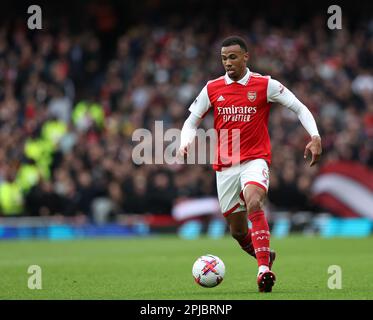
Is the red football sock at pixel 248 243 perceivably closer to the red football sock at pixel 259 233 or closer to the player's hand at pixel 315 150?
the red football sock at pixel 259 233

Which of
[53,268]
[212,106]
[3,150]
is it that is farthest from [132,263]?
[3,150]

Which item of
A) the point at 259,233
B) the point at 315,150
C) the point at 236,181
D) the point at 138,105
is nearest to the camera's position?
the point at 315,150

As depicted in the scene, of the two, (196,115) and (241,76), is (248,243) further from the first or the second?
(241,76)

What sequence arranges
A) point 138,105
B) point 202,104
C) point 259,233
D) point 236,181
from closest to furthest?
point 259,233 → point 236,181 → point 202,104 → point 138,105

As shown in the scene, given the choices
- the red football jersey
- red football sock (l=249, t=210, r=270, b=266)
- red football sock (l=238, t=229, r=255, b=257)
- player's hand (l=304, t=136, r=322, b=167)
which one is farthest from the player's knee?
red football sock (l=238, t=229, r=255, b=257)

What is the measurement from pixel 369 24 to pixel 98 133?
7755 mm

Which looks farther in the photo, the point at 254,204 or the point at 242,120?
the point at 242,120

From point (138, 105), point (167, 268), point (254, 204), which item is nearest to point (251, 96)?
point (254, 204)

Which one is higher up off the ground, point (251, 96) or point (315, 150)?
point (251, 96)

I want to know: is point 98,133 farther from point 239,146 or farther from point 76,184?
point 239,146

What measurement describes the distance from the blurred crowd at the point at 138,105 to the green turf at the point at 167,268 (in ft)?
7.04

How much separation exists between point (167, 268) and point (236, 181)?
11.4ft

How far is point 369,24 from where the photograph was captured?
27719 mm

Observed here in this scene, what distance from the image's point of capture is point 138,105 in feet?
87.1
